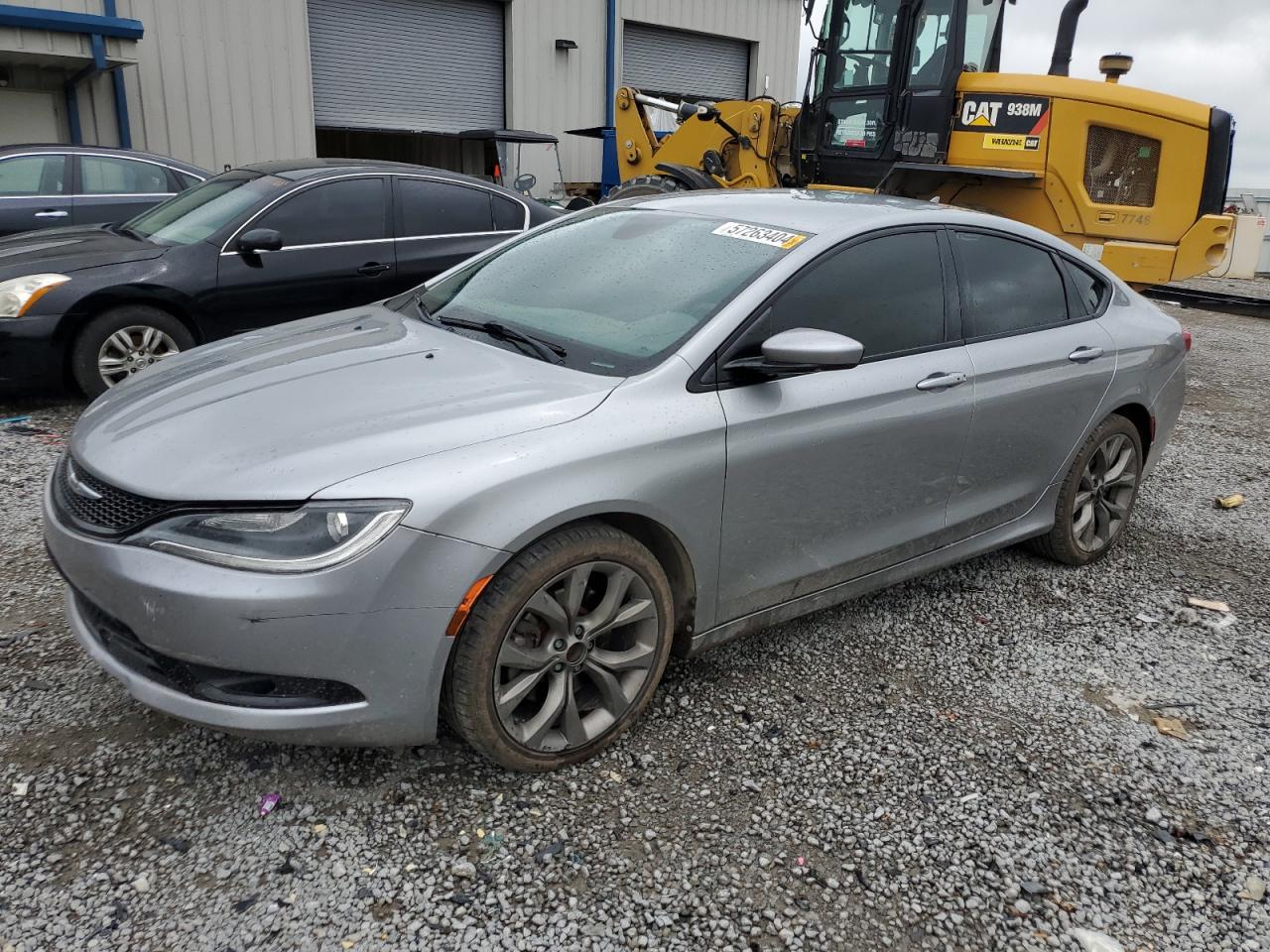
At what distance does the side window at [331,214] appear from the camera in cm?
612

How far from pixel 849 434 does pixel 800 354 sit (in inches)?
18.2

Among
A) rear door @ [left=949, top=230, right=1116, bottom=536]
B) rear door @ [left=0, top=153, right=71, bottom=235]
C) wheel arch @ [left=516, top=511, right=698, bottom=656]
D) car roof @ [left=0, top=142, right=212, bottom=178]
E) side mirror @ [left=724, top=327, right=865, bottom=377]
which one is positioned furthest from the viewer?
car roof @ [left=0, top=142, right=212, bottom=178]

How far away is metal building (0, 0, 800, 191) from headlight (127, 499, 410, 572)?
10326mm

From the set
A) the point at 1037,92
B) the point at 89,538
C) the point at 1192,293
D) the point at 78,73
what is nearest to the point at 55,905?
the point at 89,538

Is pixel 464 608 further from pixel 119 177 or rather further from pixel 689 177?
pixel 689 177

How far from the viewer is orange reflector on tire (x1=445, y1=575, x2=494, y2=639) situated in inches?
93.0

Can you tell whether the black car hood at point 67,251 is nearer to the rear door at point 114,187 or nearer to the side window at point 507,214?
the rear door at point 114,187

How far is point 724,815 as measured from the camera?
8.55 feet

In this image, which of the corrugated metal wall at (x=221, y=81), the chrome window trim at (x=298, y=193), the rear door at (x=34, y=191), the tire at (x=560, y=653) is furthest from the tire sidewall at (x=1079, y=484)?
the corrugated metal wall at (x=221, y=81)

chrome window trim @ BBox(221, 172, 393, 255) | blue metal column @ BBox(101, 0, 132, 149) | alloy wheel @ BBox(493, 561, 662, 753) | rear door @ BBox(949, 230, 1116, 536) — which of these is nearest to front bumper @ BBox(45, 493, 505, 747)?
alloy wheel @ BBox(493, 561, 662, 753)

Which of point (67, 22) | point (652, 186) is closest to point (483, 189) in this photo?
point (652, 186)

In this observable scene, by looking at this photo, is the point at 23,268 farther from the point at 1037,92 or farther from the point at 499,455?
the point at 1037,92

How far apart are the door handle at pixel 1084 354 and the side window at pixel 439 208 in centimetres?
427

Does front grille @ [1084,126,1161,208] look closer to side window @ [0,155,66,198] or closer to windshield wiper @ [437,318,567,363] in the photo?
windshield wiper @ [437,318,567,363]
